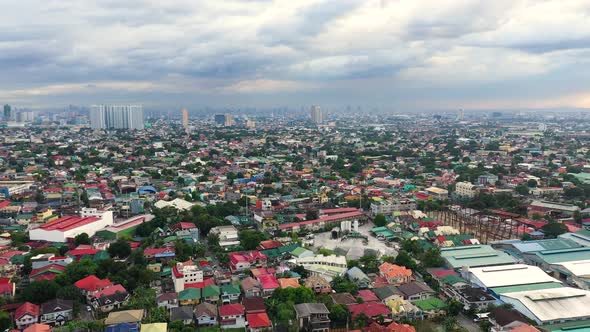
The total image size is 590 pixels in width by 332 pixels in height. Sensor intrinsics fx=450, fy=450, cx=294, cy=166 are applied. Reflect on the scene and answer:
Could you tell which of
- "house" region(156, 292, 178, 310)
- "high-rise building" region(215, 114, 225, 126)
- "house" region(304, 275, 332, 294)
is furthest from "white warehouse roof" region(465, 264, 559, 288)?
"high-rise building" region(215, 114, 225, 126)

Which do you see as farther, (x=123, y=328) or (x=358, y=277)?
(x=358, y=277)

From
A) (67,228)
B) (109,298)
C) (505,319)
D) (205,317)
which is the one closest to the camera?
(505,319)

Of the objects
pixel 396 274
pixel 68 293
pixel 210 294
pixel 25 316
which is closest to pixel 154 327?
pixel 210 294

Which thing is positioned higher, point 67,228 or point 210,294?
point 67,228

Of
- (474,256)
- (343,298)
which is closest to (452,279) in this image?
(474,256)

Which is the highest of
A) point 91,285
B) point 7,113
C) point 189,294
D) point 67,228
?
point 7,113

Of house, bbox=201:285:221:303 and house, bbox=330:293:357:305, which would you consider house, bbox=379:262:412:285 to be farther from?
house, bbox=201:285:221:303

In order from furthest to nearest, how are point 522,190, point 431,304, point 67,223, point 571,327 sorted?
point 522,190, point 67,223, point 431,304, point 571,327

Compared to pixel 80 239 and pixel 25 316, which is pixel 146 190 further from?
pixel 25 316

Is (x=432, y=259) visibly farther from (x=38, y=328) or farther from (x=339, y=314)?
(x=38, y=328)
